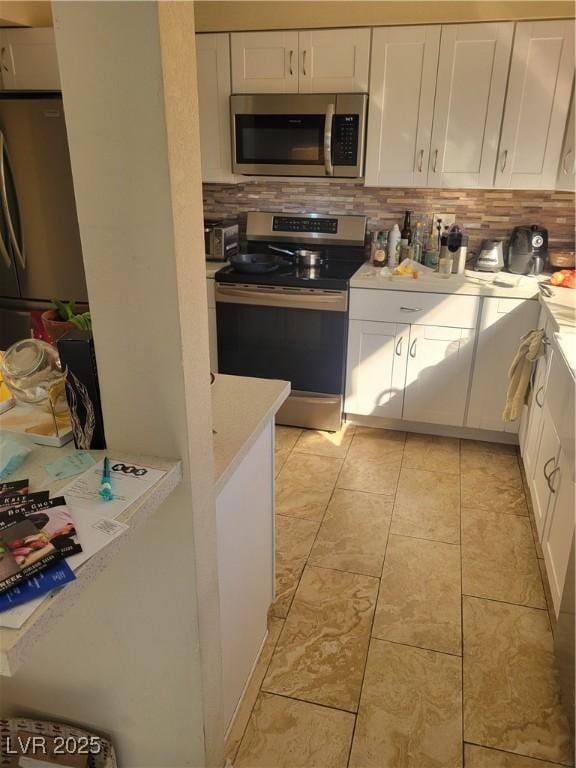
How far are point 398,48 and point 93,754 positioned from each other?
122 inches

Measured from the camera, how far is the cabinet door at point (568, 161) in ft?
8.84

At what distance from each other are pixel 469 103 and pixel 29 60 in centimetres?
242

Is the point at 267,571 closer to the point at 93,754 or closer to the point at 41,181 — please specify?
the point at 93,754

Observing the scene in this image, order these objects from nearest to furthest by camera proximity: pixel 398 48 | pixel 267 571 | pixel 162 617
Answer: pixel 162 617, pixel 267 571, pixel 398 48

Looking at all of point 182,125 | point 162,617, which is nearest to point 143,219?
point 182,125

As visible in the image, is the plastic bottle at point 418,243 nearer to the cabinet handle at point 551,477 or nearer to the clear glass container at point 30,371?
the cabinet handle at point 551,477

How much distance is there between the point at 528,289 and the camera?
2.81 meters

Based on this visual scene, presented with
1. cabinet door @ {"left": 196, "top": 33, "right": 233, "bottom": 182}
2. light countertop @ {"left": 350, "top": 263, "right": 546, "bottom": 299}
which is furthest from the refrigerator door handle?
light countertop @ {"left": 350, "top": 263, "right": 546, "bottom": 299}

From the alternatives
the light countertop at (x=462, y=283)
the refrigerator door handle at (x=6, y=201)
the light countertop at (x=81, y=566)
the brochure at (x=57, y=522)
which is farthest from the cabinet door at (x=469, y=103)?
the brochure at (x=57, y=522)

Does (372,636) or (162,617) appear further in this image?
(372,636)

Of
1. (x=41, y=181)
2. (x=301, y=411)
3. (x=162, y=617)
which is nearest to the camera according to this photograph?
(x=162, y=617)

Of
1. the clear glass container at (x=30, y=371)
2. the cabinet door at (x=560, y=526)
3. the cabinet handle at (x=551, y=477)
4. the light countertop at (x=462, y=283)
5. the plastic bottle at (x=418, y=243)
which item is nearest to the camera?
the clear glass container at (x=30, y=371)

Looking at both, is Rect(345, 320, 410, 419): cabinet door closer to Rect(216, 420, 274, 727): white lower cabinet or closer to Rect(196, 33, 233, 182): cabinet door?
Rect(196, 33, 233, 182): cabinet door

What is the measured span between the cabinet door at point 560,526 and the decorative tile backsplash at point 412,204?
5.60 ft
